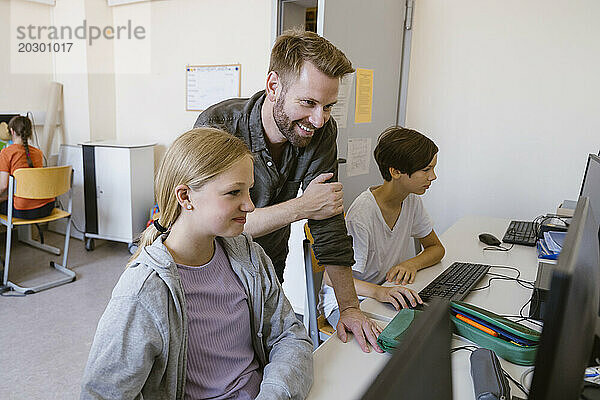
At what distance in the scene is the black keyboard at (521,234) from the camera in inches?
87.2

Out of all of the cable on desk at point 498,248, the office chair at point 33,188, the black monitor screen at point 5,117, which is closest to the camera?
the cable on desk at point 498,248

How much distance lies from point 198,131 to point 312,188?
373mm

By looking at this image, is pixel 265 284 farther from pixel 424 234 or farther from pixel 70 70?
pixel 70 70

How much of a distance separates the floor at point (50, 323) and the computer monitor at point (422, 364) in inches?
80.8

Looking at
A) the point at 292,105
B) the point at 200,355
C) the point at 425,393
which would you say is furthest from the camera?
the point at 292,105

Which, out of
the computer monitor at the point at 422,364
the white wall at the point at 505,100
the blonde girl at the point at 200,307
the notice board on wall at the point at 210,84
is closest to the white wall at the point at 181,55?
the notice board on wall at the point at 210,84

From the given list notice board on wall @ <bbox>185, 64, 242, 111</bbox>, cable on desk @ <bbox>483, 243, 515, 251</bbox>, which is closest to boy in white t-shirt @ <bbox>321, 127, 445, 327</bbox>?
cable on desk @ <bbox>483, 243, 515, 251</bbox>

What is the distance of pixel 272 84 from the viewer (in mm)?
1363

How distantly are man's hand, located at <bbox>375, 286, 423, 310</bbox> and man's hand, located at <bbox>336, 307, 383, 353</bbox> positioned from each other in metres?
0.15

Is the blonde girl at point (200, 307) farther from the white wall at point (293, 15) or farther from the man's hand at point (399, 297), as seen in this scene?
the white wall at point (293, 15)

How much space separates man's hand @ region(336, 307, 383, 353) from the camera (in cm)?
119

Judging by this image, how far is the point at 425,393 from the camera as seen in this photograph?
48 centimetres

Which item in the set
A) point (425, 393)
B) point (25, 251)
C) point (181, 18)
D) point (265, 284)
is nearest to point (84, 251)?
point (25, 251)

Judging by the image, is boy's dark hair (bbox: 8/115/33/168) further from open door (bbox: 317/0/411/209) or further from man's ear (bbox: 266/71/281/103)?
man's ear (bbox: 266/71/281/103)
